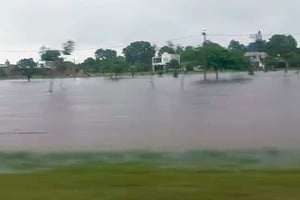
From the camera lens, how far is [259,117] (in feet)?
44.9

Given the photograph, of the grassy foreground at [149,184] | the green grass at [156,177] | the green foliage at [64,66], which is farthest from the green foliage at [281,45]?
the grassy foreground at [149,184]

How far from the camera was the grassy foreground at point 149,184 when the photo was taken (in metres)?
4.80

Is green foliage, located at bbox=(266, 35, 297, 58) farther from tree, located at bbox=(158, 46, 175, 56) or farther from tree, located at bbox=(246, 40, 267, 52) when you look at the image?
tree, located at bbox=(158, 46, 175, 56)

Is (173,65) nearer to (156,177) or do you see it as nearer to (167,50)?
(167,50)

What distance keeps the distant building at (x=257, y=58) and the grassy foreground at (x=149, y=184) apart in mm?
13465

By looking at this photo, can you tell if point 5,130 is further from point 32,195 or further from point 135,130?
point 32,195

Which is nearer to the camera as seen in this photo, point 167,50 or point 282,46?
point 282,46

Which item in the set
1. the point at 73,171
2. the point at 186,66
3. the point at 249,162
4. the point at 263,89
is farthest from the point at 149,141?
the point at 186,66

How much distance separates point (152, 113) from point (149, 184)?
9.85m

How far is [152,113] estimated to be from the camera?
1509 centimetres

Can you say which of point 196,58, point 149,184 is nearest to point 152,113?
point 196,58

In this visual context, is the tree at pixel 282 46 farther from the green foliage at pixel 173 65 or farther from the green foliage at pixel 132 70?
the green foliage at pixel 132 70

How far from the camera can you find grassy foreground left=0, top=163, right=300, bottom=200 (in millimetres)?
4799

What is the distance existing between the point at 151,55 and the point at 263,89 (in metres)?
5.46
